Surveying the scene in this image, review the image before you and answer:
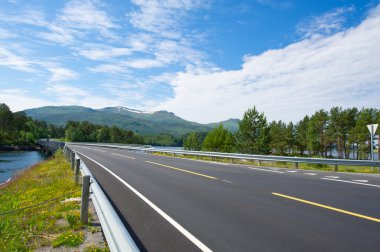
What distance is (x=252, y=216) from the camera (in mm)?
6668

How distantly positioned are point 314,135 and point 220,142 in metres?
30.2

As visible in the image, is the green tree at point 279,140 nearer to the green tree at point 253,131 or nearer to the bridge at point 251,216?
the green tree at point 253,131

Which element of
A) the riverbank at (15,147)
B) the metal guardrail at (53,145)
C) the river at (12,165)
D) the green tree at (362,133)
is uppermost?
the green tree at (362,133)

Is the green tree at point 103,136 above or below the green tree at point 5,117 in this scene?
below

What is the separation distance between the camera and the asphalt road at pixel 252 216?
5000mm

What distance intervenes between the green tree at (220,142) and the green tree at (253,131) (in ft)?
29.4

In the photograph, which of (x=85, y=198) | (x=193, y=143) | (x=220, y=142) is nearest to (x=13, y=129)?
(x=193, y=143)

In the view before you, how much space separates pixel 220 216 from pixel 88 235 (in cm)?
279

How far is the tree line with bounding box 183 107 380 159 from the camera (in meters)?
69.4

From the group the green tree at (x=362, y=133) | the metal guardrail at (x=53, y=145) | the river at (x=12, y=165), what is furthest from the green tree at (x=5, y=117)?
the green tree at (x=362, y=133)

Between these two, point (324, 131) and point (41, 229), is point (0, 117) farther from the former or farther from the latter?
point (41, 229)

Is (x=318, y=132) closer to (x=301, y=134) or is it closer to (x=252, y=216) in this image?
(x=301, y=134)

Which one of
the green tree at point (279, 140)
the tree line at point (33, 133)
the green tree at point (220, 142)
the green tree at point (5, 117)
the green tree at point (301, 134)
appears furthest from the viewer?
the green tree at point (5, 117)

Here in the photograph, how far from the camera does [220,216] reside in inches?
266
